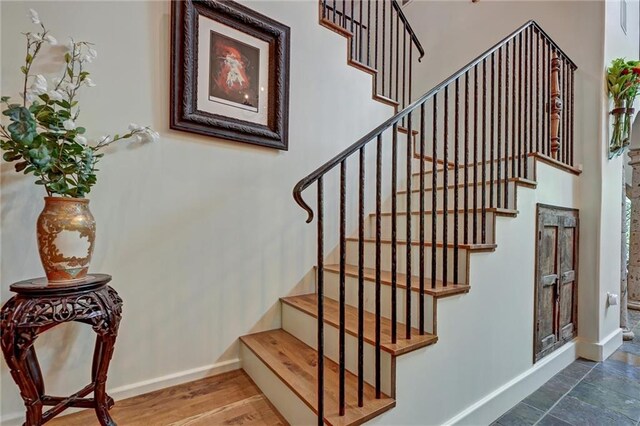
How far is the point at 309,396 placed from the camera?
1308 millimetres

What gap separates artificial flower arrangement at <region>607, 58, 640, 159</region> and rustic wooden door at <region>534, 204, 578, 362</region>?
2.26 feet

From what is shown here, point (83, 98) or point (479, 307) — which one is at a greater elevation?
point (83, 98)

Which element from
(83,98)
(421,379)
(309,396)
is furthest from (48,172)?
(421,379)

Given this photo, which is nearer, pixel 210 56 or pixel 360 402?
pixel 360 402

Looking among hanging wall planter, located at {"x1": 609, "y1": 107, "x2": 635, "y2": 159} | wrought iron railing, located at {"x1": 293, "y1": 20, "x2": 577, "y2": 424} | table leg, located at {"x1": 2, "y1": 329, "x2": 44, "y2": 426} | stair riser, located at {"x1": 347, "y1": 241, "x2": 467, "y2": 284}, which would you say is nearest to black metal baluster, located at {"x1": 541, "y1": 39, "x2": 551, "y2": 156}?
wrought iron railing, located at {"x1": 293, "y1": 20, "x2": 577, "y2": 424}

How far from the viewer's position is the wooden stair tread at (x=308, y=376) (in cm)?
122

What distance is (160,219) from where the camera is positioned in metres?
1.75

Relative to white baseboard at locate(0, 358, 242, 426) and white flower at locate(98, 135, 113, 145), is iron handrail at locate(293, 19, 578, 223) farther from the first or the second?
white baseboard at locate(0, 358, 242, 426)

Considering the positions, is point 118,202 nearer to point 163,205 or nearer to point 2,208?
point 163,205

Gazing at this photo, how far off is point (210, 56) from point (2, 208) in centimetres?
131

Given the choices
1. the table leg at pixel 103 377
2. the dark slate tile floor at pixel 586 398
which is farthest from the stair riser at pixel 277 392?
the dark slate tile floor at pixel 586 398

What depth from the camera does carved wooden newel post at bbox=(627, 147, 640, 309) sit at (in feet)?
12.7

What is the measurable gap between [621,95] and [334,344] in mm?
3015

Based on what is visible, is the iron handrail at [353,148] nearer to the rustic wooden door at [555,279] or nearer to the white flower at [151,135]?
the white flower at [151,135]
